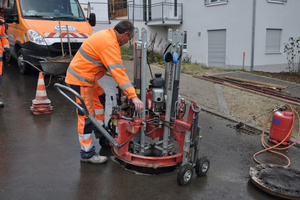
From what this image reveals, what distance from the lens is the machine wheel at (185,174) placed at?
3.25 meters

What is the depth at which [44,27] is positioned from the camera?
7.95 m

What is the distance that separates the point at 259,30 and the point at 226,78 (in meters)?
5.95

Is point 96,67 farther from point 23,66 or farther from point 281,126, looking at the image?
point 23,66

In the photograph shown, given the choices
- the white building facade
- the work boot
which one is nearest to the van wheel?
the work boot

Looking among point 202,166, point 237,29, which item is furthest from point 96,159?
point 237,29

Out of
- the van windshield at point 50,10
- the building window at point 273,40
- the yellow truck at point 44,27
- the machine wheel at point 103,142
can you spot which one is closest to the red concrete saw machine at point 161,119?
the machine wheel at point 103,142

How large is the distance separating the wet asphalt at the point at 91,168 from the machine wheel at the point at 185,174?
3.4 inches

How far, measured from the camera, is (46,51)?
312 inches

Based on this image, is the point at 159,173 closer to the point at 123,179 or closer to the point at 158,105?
the point at 123,179

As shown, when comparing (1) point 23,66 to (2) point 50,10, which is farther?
(1) point 23,66

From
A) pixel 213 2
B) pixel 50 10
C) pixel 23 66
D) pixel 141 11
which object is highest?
pixel 141 11

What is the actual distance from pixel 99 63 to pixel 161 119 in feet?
3.81

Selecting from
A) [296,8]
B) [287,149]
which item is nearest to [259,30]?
[296,8]

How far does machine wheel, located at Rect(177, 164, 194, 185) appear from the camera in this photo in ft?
10.7
